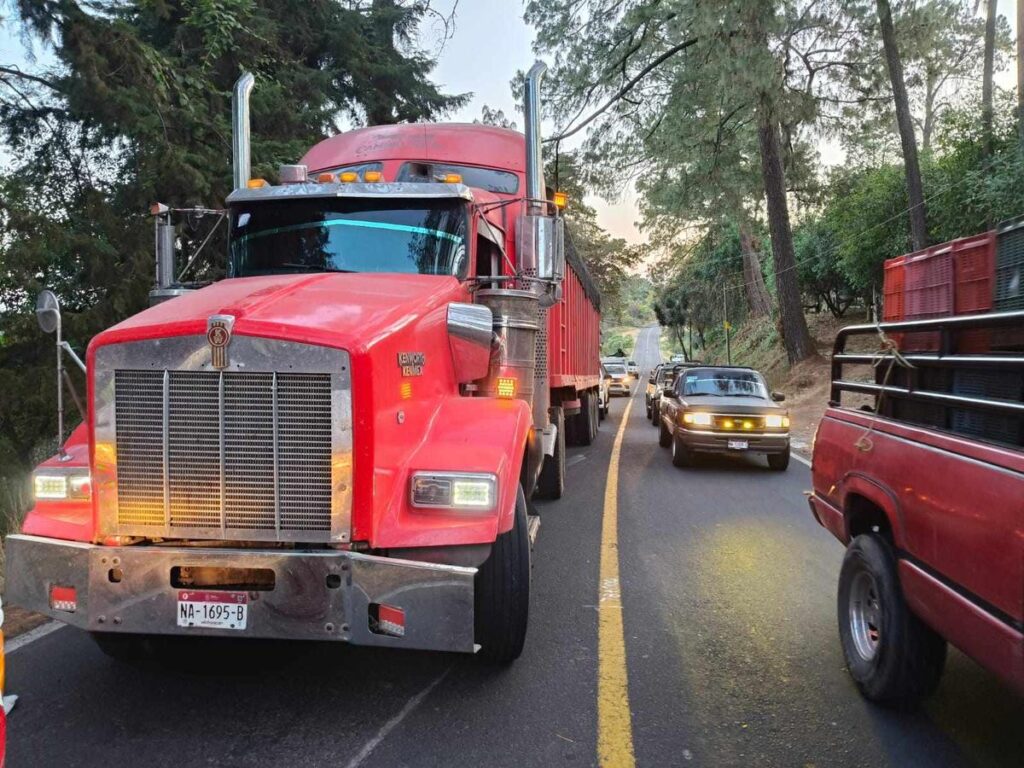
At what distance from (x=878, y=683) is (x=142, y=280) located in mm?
10521

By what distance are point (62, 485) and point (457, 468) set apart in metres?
1.90

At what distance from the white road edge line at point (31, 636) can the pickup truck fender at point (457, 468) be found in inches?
104

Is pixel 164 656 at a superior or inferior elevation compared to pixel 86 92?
inferior

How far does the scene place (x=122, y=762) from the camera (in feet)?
10.1

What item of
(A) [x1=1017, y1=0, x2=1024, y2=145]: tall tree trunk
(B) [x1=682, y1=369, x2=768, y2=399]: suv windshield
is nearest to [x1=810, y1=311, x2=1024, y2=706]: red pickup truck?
(B) [x1=682, y1=369, x2=768, y2=399]: suv windshield

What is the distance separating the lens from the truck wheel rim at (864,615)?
3709 mm

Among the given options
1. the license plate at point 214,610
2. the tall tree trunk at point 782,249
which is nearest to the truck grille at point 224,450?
the license plate at point 214,610

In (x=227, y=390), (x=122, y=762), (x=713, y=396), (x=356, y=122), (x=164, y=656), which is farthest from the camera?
(x=356, y=122)

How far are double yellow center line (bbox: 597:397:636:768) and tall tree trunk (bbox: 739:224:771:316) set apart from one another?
36.8 metres

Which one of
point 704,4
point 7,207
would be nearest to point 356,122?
point 704,4

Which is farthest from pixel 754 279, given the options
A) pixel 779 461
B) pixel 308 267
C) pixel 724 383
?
pixel 308 267

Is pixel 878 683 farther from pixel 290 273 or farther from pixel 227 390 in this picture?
pixel 290 273

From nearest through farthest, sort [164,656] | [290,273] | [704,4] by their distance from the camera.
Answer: [164,656] < [290,273] < [704,4]

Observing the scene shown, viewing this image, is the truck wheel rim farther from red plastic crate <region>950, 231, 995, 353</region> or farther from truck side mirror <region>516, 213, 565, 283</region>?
truck side mirror <region>516, 213, 565, 283</region>
